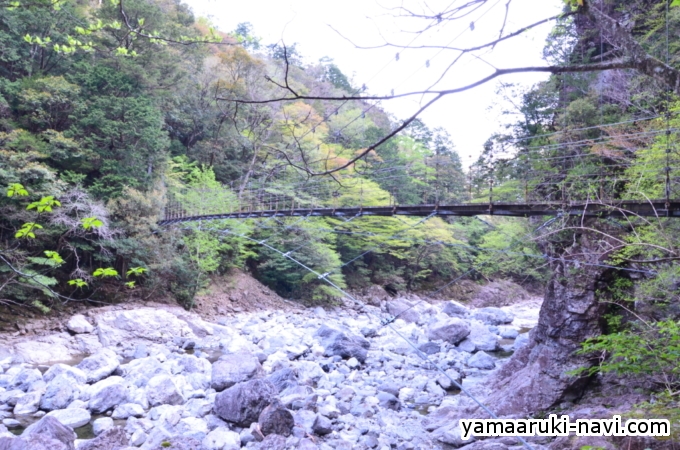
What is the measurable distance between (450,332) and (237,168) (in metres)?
6.43

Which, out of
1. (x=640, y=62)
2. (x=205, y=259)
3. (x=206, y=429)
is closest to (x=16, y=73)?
(x=205, y=259)

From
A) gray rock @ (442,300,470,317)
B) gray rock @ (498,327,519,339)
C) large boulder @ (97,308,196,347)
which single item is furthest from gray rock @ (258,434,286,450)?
gray rock @ (442,300,470,317)

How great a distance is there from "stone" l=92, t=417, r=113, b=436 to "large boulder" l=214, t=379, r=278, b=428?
2.58 ft

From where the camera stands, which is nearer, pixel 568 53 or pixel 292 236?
pixel 568 53

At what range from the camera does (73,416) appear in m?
3.34

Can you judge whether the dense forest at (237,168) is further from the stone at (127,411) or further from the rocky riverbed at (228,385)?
the stone at (127,411)

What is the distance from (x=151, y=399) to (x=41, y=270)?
346 cm

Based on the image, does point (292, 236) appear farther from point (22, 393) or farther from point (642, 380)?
point (642, 380)

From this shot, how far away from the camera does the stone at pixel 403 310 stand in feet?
30.1

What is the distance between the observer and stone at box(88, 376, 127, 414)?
356cm

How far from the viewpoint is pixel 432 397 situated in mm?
4309

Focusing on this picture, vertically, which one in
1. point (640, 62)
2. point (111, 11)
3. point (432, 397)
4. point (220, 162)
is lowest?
point (432, 397)

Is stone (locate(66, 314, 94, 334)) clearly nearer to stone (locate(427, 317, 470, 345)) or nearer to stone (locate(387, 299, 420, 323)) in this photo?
stone (locate(427, 317, 470, 345))

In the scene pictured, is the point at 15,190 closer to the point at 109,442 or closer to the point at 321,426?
the point at 109,442
